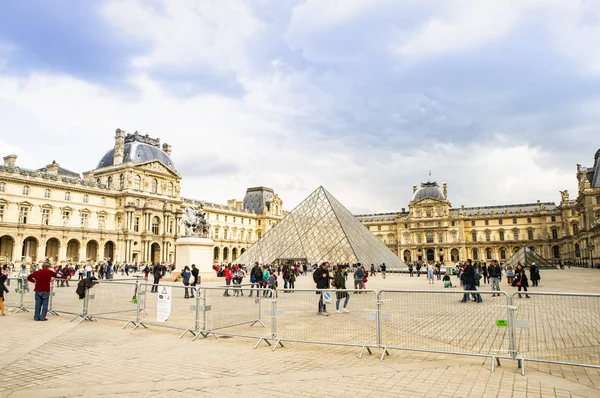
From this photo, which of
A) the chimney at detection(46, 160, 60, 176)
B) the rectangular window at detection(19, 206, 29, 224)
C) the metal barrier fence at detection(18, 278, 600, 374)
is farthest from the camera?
the chimney at detection(46, 160, 60, 176)

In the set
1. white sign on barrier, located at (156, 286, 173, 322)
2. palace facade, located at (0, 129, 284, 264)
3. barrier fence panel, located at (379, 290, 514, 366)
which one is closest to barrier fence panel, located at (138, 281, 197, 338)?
white sign on barrier, located at (156, 286, 173, 322)

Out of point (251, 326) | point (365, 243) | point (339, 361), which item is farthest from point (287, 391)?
point (365, 243)

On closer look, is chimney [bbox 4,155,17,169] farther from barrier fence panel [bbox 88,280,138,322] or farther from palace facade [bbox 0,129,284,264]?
barrier fence panel [bbox 88,280,138,322]

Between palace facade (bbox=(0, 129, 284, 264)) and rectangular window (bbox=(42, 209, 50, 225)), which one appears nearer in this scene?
palace facade (bbox=(0, 129, 284, 264))

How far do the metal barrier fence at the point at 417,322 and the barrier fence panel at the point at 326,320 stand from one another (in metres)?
0.02

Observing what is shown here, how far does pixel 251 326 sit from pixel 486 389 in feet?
14.8

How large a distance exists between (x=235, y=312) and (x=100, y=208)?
4837 cm

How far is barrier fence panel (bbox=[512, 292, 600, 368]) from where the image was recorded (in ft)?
16.9

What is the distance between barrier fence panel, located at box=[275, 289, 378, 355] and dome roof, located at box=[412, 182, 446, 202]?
76279 mm

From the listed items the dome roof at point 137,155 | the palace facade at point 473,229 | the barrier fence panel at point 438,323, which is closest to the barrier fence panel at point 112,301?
the barrier fence panel at point 438,323

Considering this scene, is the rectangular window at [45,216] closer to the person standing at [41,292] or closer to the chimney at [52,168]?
the chimney at [52,168]

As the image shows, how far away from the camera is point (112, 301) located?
9.62 m

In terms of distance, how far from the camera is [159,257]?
180 feet

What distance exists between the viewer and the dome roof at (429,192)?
8062cm
